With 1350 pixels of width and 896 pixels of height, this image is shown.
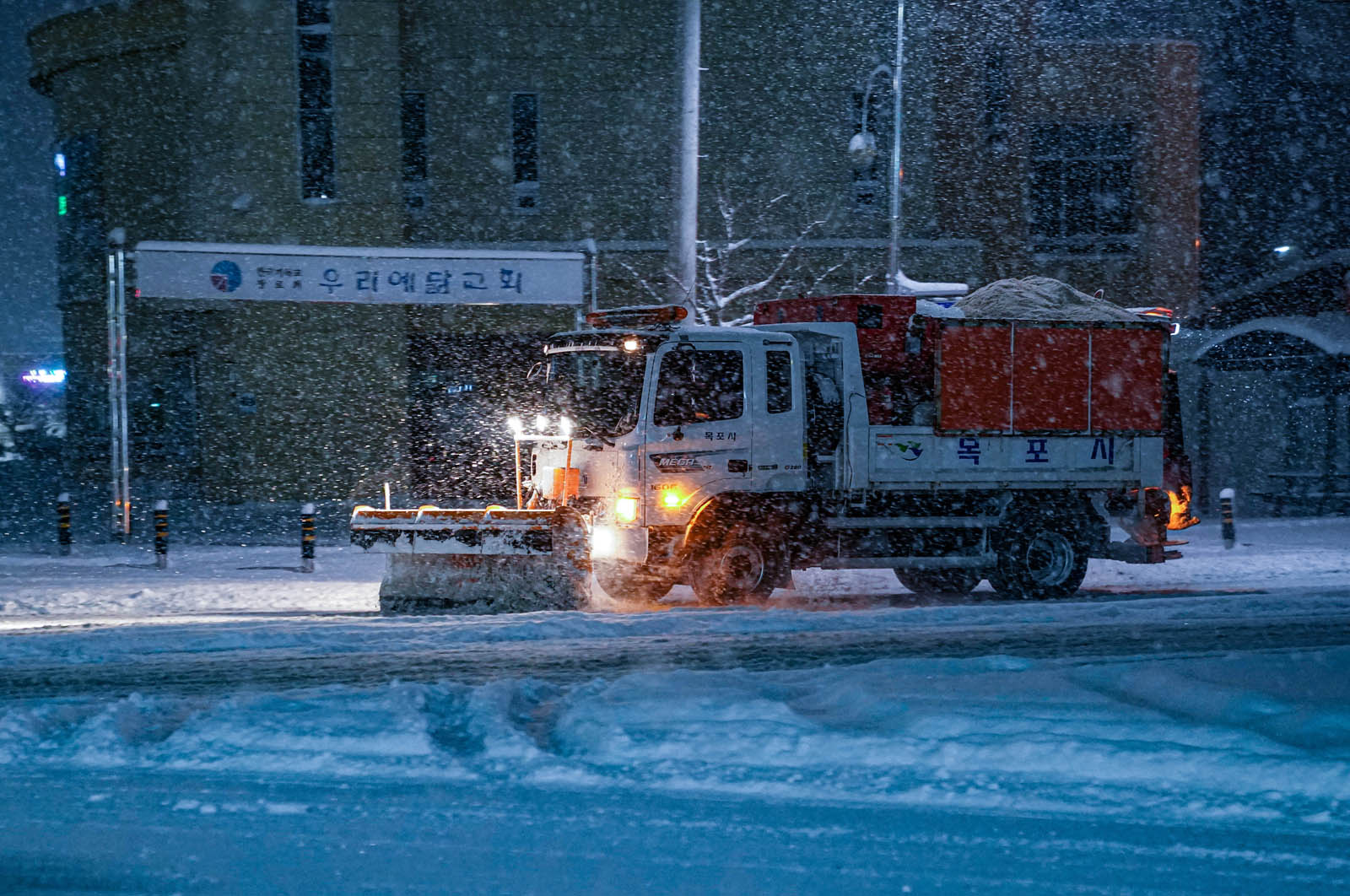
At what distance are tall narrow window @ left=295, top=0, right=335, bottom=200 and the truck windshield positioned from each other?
1363 cm

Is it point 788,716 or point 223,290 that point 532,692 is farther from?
point 223,290

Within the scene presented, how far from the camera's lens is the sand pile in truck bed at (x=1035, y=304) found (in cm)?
1254

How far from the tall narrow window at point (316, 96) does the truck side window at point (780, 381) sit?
1442cm

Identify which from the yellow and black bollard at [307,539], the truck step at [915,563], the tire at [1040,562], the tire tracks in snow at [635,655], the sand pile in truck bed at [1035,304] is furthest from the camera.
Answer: the yellow and black bollard at [307,539]

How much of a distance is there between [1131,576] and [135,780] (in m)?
12.5

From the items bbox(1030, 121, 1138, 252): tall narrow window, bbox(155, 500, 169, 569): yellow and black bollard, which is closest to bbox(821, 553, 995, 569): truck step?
bbox(155, 500, 169, 569): yellow and black bollard

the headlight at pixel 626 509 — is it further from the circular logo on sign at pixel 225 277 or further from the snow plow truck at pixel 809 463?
the circular logo on sign at pixel 225 277

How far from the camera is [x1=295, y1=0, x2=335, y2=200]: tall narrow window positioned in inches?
920

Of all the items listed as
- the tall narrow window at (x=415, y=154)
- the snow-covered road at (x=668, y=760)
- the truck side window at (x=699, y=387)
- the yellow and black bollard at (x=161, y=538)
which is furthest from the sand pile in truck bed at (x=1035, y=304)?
the tall narrow window at (x=415, y=154)

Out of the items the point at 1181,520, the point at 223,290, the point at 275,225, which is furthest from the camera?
the point at 275,225

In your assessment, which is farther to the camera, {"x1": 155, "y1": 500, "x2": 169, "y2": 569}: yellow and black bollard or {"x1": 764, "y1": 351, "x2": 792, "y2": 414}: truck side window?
{"x1": 155, "y1": 500, "x2": 169, "y2": 569}: yellow and black bollard

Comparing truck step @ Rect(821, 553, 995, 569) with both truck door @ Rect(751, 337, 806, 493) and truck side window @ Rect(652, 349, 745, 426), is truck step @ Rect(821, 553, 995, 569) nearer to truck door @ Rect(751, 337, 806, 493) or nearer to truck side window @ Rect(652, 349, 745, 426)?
truck door @ Rect(751, 337, 806, 493)

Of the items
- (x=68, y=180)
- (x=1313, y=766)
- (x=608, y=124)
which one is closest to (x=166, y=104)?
(x=68, y=180)

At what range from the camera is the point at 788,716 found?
269 inches
